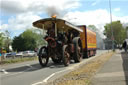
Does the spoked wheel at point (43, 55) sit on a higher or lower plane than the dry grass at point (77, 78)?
higher

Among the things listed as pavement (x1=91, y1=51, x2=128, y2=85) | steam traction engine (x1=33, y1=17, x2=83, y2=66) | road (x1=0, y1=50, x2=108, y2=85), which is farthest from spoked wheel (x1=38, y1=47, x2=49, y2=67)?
pavement (x1=91, y1=51, x2=128, y2=85)

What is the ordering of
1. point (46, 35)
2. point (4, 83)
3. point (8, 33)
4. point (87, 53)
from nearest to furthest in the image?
point (4, 83) < point (46, 35) < point (87, 53) < point (8, 33)

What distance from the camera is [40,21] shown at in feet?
42.3

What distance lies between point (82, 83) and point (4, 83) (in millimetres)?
3517

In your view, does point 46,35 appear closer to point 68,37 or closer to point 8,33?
point 68,37

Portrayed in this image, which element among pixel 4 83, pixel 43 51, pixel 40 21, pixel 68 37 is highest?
pixel 40 21

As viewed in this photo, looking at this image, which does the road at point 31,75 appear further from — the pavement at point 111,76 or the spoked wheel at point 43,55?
the pavement at point 111,76

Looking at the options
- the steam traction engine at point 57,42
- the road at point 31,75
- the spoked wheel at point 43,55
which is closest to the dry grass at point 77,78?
the road at point 31,75

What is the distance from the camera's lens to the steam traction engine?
42.6 ft

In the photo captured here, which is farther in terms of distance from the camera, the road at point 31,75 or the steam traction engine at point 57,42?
the steam traction engine at point 57,42

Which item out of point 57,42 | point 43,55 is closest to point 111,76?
point 57,42

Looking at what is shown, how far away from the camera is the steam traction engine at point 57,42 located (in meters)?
13.0

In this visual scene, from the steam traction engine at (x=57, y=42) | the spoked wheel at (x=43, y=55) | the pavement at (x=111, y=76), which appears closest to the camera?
the pavement at (x=111, y=76)

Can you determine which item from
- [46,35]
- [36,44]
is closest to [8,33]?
[36,44]
